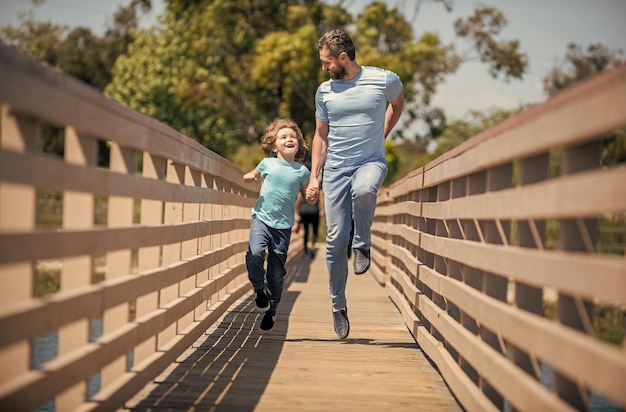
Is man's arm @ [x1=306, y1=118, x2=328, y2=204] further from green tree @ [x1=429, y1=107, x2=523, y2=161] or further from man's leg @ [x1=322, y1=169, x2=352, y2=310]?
green tree @ [x1=429, y1=107, x2=523, y2=161]

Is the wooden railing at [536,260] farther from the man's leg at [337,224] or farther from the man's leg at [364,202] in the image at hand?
the man's leg at [337,224]

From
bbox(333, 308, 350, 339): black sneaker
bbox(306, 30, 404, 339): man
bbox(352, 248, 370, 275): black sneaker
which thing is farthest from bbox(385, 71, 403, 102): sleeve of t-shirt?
bbox(333, 308, 350, 339): black sneaker

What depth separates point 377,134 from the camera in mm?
7258

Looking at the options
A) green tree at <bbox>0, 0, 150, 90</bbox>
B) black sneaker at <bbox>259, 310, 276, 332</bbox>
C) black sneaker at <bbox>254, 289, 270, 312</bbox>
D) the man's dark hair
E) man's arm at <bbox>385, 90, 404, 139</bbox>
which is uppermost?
green tree at <bbox>0, 0, 150, 90</bbox>

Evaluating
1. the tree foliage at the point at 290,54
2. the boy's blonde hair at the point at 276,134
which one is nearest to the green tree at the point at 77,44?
the tree foliage at the point at 290,54

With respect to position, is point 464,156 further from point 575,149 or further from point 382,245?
point 382,245

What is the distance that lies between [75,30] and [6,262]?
2953 inches

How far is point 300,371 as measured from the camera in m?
6.09

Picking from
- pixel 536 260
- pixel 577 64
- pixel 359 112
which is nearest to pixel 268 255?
pixel 359 112

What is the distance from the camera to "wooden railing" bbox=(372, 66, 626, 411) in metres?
2.95

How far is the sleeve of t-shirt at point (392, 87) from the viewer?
723 cm

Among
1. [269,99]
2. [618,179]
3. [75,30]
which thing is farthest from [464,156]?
[75,30]

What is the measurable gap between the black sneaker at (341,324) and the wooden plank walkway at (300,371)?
0.08 m

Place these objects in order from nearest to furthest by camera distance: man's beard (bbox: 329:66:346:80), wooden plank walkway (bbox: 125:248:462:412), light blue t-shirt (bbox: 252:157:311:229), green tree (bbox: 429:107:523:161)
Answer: wooden plank walkway (bbox: 125:248:462:412) → man's beard (bbox: 329:66:346:80) → light blue t-shirt (bbox: 252:157:311:229) → green tree (bbox: 429:107:523:161)
